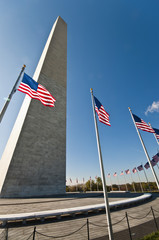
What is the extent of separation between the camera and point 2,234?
5066 millimetres

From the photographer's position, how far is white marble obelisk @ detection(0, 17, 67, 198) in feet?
50.1

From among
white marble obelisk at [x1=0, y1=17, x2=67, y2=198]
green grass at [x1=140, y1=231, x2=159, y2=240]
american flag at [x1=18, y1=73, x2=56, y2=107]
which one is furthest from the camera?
white marble obelisk at [x1=0, y1=17, x2=67, y2=198]

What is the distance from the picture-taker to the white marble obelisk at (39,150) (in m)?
15.3

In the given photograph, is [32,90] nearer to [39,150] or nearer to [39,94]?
[39,94]

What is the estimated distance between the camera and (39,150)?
18.4 metres

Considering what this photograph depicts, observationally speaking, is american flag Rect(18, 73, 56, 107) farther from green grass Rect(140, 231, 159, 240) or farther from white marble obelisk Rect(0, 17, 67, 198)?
white marble obelisk Rect(0, 17, 67, 198)

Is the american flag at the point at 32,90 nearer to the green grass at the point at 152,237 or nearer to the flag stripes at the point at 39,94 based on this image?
the flag stripes at the point at 39,94

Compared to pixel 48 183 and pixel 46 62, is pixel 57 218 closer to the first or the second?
pixel 48 183

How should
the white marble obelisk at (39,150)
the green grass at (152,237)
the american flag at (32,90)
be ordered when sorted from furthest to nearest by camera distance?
the white marble obelisk at (39,150)
the american flag at (32,90)
the green grass at (152,237)

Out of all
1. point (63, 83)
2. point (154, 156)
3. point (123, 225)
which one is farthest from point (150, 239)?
point (63, 83)

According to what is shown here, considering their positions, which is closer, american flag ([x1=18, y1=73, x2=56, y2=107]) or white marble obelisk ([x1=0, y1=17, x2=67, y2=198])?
american flag ([x1=18, y1=73, x2=56, y2=107])

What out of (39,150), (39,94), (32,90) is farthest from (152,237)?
(39,150)

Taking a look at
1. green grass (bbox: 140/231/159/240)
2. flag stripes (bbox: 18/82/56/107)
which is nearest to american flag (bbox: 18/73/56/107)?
flag stripes (bbox: 18/82/56/107)

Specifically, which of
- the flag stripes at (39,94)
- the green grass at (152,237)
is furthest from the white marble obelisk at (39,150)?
the green grass at (152,237)
